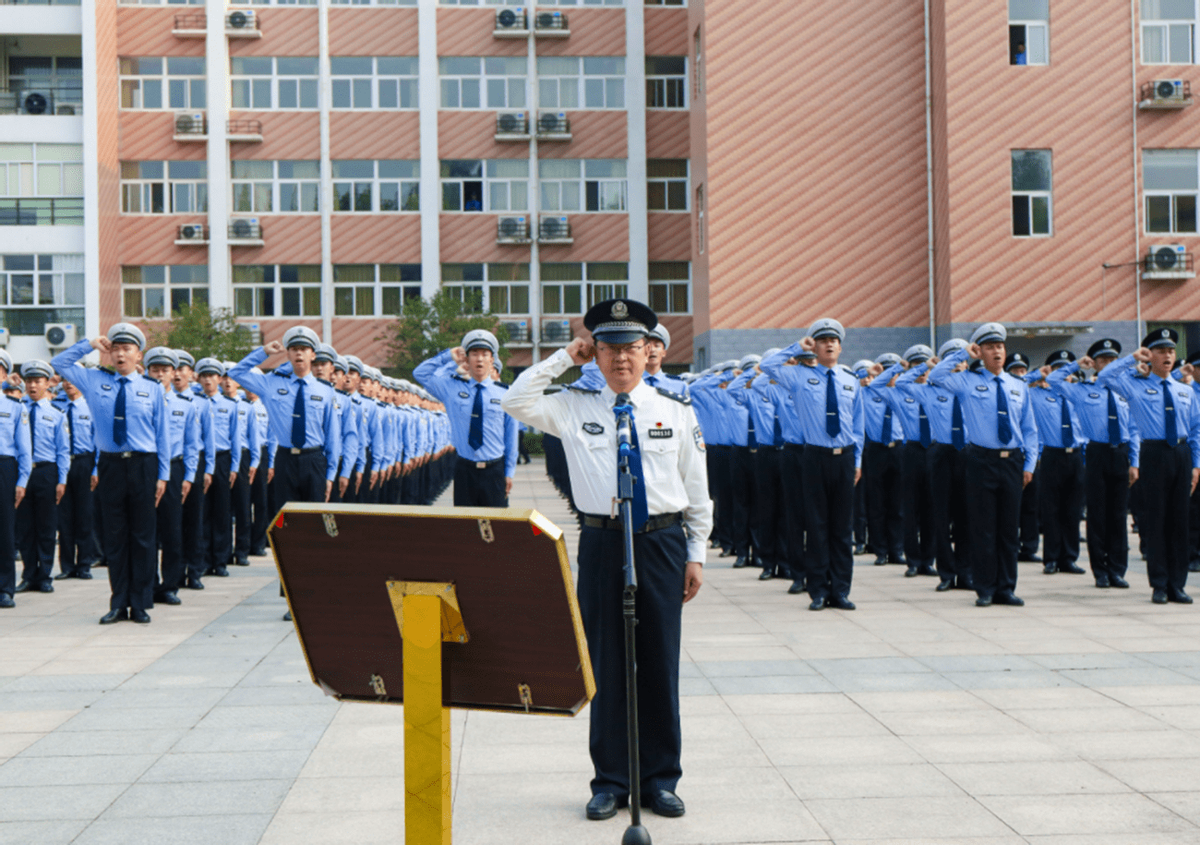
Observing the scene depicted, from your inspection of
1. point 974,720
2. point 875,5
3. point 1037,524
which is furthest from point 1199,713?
point 875,5

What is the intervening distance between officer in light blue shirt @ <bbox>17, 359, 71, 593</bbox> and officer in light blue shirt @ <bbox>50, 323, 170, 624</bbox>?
2.65 meters

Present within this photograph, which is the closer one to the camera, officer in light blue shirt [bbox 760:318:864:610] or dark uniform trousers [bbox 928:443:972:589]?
officer in light blue shirt [bbox 760:318:864:610]

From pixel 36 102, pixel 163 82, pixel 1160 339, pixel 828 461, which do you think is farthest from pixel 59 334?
pixel 1160 339

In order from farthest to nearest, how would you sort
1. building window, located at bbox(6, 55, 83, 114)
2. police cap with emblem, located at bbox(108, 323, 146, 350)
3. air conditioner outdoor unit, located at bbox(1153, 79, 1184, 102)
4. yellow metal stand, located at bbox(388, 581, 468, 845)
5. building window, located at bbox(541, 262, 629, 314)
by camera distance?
building window, located at bbox(541, 262, 629, 314)
building window, located at bbox(6, 55, 83, 114)
air conditioner outdoor unit, located at bbox(1153, 79, 1184, 102)
police cap with emblem, located at bbox(108, 323, 146, 350)
yellow metal stand, located at bbox(388, 581, 468, 845)

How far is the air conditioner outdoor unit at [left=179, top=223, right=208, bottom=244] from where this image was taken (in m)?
42.6

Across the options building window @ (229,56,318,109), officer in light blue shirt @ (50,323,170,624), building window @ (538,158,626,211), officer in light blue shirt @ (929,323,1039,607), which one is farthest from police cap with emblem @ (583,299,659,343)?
building window @ (229,56,318,109)

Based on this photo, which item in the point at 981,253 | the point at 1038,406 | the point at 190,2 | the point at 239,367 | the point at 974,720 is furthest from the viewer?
the point at 190,2

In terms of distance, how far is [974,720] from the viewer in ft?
19.8

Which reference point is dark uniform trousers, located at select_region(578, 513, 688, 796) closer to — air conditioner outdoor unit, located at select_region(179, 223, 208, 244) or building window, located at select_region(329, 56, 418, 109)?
building window, located at select_region(329, 56, 418, 109)

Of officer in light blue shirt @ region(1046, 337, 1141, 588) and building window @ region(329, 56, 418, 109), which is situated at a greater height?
building window @ region(329, 56, 418, 109)

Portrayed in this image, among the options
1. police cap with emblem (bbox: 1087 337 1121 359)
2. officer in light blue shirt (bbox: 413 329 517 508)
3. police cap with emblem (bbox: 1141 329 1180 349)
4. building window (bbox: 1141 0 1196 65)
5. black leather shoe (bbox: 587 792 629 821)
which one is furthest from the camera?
building window (bbox: 1141 0 1196 65)

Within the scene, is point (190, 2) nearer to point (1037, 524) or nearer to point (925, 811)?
point (1037, 524)

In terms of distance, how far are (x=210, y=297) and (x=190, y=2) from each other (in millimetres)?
10473

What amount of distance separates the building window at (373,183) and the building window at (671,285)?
29.3ft
